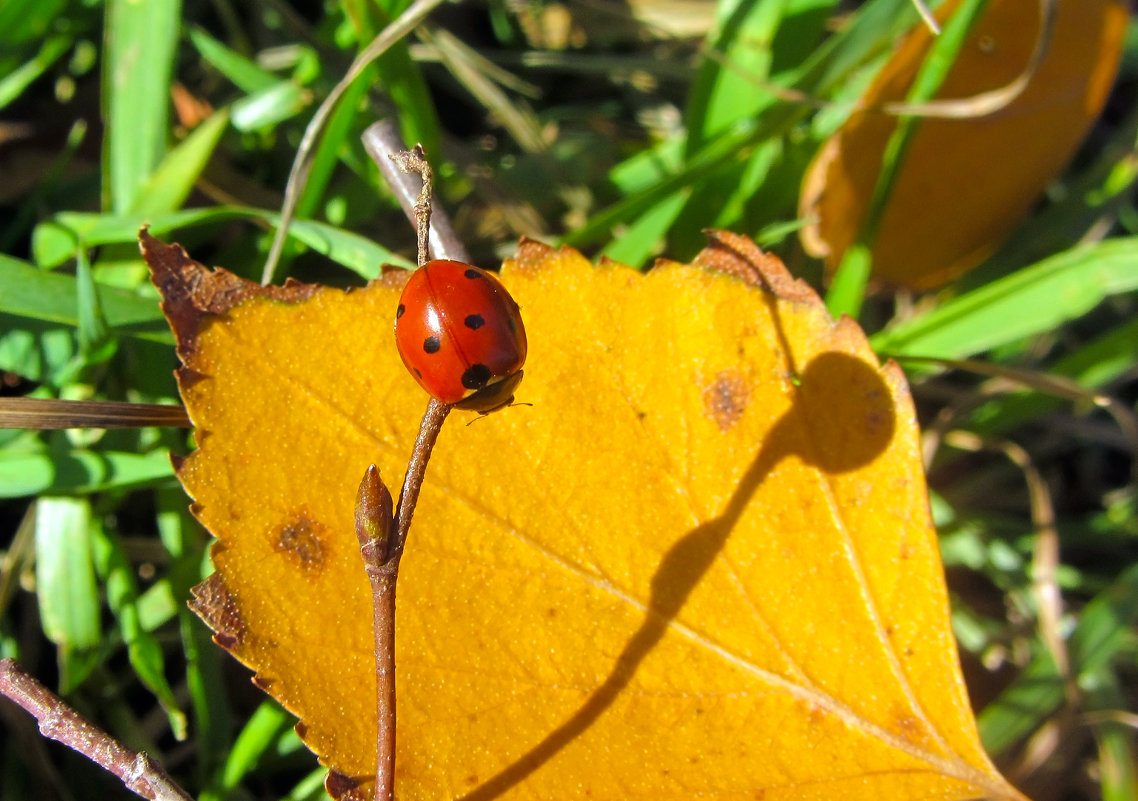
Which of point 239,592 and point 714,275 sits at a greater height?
point 714,275

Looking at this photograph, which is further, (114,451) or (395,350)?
(114,451)

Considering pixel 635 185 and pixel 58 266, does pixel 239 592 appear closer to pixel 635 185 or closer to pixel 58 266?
pixel 58 266

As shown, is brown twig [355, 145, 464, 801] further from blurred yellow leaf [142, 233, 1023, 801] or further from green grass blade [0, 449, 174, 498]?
green grass blade [0, 449, 174, 498]

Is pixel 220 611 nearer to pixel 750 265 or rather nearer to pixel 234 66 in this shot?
pixel 750 265

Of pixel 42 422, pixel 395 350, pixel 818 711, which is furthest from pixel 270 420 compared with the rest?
pixel 818 711

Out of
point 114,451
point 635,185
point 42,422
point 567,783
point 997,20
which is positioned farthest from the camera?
point 635,185

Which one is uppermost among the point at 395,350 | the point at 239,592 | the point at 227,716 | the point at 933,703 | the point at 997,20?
the point at 997,20

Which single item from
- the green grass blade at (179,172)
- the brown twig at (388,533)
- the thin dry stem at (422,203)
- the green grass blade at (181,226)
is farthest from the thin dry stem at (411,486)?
the green grass blade at (179,172)

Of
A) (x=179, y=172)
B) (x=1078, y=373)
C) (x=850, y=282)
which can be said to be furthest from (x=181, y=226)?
(x=1078, y=373)

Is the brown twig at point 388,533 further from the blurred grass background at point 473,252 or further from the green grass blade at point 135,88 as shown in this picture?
the green grass blade at point 135,88
